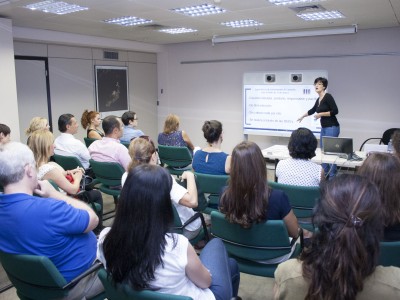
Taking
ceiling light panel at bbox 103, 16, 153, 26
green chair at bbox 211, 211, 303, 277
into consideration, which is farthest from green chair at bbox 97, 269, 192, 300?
ceiling light panel at bbox 103, 16, 153, 26

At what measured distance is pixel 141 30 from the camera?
629 centimetres

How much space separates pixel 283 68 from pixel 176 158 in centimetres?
360

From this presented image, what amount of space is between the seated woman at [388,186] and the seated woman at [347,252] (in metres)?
0.71

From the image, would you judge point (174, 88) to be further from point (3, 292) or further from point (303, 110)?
point (3, 292)

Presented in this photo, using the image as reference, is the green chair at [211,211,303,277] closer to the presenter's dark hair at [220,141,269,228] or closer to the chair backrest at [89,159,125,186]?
the presenter's dark hair at [220,141,269,228]

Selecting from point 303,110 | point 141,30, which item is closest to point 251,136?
point 303,110

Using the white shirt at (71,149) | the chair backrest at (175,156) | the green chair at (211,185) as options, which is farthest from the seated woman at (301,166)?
the white shirt at (71,149)

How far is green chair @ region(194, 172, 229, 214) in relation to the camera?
287 centimetres

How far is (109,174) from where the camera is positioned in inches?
142

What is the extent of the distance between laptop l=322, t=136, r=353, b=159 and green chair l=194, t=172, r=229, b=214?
1.85 metres

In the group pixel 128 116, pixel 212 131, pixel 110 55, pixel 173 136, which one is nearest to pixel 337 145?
pixel 212 131

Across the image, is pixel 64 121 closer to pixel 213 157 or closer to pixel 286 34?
pixel 213 157

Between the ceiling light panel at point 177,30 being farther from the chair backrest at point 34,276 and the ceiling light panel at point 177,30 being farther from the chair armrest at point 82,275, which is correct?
the chair backrest at point 34,276

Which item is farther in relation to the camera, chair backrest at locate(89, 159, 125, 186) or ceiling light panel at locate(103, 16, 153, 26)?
ceiling light panel at locate(103, 16, 153, 26)
